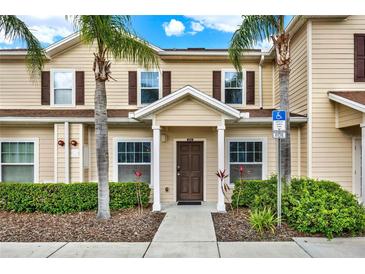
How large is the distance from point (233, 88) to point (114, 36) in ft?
18.6

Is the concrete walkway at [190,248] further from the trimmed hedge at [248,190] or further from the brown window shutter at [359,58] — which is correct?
the brown window shutter at [359,58]

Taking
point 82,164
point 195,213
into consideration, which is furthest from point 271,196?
point 82,164

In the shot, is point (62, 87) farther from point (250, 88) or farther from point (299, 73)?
point (299, 73)

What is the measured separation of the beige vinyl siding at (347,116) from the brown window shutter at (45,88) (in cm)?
1029

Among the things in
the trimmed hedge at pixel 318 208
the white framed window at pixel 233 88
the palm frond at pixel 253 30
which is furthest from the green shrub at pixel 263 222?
the white framed window at pixel 233 88

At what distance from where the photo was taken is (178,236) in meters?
6.20

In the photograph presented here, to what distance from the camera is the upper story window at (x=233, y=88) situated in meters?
11.1

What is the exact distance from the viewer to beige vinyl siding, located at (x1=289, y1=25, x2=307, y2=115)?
9.29 metres

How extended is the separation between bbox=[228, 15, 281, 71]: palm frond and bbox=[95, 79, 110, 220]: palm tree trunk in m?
3.94

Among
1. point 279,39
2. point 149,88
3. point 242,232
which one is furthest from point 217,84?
point 242,232

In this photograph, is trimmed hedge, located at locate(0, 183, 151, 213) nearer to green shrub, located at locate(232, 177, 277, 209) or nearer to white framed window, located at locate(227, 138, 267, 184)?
green shrub, located at locate(232, 177, 277, 209)

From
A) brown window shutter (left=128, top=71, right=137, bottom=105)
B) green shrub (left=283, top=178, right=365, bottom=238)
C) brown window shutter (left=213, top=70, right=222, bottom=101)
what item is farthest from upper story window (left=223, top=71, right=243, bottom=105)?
green shrub (left=283, top=178, right=365, bottom=238)
